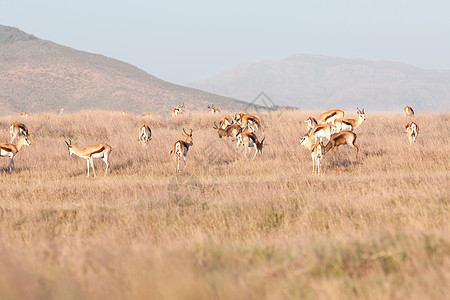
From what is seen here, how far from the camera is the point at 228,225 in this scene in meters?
8.09

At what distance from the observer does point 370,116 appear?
87.0 ft

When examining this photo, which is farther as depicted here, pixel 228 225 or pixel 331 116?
pixel 331 116

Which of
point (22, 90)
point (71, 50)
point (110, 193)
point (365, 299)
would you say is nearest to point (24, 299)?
point (365, 299)

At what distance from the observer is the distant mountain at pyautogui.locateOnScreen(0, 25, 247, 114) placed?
84.8 m

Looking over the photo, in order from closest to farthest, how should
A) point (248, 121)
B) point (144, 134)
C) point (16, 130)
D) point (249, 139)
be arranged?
point (249, 139) → point (144, 134) → point (16, 130) → point (248, 121)

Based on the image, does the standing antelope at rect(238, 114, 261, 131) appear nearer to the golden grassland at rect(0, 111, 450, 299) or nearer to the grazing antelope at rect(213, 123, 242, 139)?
the grazing antelope at rect(213, 123, 242, 139)

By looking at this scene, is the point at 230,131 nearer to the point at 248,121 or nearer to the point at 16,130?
the point at 248,121

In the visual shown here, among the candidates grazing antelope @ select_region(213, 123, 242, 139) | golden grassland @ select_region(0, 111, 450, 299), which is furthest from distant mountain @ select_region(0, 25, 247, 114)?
golden grassland @ select_region(0, 111, 450, 299)

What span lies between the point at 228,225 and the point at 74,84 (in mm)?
91431

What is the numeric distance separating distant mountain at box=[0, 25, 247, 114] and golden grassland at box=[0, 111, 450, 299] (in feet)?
198

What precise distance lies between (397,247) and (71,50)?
11718 cm

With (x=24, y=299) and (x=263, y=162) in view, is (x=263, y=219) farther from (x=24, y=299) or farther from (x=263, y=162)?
(x=263, y=162)

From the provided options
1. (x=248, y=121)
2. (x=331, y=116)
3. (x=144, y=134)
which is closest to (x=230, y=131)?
(x=248, y=121)

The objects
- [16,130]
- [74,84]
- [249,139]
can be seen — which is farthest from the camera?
[74,84]
